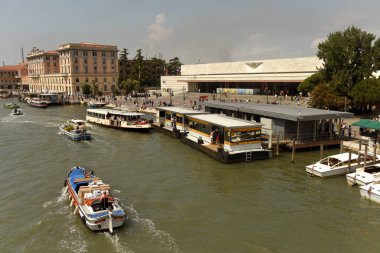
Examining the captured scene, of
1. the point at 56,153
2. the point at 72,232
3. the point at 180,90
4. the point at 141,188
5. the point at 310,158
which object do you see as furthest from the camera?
the point at 180,90

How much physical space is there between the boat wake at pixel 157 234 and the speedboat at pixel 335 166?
15.3 meters

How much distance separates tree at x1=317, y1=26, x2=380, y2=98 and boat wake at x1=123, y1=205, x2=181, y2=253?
144 ft

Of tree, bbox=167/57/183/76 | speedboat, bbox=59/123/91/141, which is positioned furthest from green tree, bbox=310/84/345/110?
tree, bbox=167/57/183/76

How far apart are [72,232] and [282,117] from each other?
25.0 metres

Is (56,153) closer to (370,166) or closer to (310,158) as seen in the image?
(310,158)

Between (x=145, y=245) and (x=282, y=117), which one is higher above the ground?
(x=282, y=117)

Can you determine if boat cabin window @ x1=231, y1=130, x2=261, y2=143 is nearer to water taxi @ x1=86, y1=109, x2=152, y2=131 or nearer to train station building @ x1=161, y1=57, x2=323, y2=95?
water taxi @ x1=86, y1=109, x2=152, y2=131

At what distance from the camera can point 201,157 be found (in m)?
36.6

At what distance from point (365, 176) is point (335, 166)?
307cm

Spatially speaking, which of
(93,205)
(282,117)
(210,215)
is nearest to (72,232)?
(93,205)

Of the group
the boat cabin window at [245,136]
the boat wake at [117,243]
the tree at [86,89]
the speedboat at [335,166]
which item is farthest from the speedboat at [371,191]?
the tree at [86,89]

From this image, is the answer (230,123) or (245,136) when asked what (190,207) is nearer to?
(245,136)

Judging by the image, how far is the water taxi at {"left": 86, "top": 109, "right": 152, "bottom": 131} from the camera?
51.8 meters

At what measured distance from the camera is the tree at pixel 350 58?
54.6 meters
